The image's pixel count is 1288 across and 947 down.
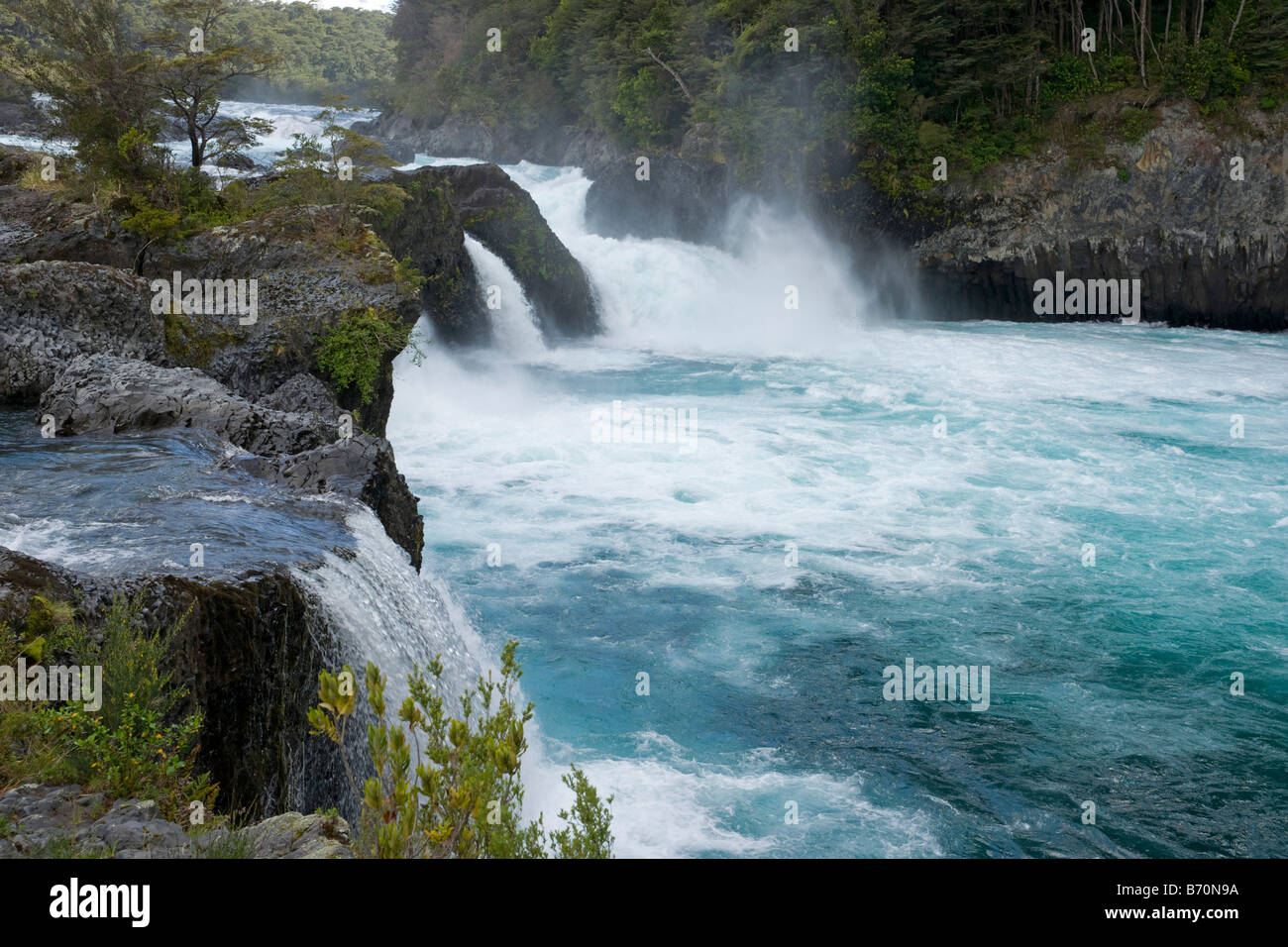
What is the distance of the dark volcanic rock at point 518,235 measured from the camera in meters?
23.9

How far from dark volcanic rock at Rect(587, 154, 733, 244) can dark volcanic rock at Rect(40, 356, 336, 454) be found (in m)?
22.8

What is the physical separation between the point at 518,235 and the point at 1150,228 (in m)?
18.3

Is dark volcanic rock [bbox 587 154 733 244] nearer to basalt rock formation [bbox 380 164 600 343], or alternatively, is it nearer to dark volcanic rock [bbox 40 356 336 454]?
basalt rock formation [bbox 380 164 600 343]

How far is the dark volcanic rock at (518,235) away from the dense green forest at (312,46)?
39.8 m

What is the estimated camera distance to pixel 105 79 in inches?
578

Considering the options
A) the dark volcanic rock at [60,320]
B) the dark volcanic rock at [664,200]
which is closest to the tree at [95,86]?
the dark volcanic rock at [60,320]

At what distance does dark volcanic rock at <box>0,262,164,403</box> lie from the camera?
11312 millimetres

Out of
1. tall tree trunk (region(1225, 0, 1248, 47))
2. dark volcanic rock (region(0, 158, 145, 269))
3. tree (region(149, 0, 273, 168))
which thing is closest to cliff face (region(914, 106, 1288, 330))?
tall tree trunk (region(1225, 0, 1248, 47))

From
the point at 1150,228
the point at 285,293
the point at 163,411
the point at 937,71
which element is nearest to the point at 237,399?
the point at 163,411

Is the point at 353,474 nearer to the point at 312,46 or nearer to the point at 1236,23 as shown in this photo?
Answer: the point at 1236,23

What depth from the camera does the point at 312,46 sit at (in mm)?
81500

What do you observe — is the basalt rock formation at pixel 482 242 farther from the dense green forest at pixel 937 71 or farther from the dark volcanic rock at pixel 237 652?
the dark volcanic rock at pixel 237 652
